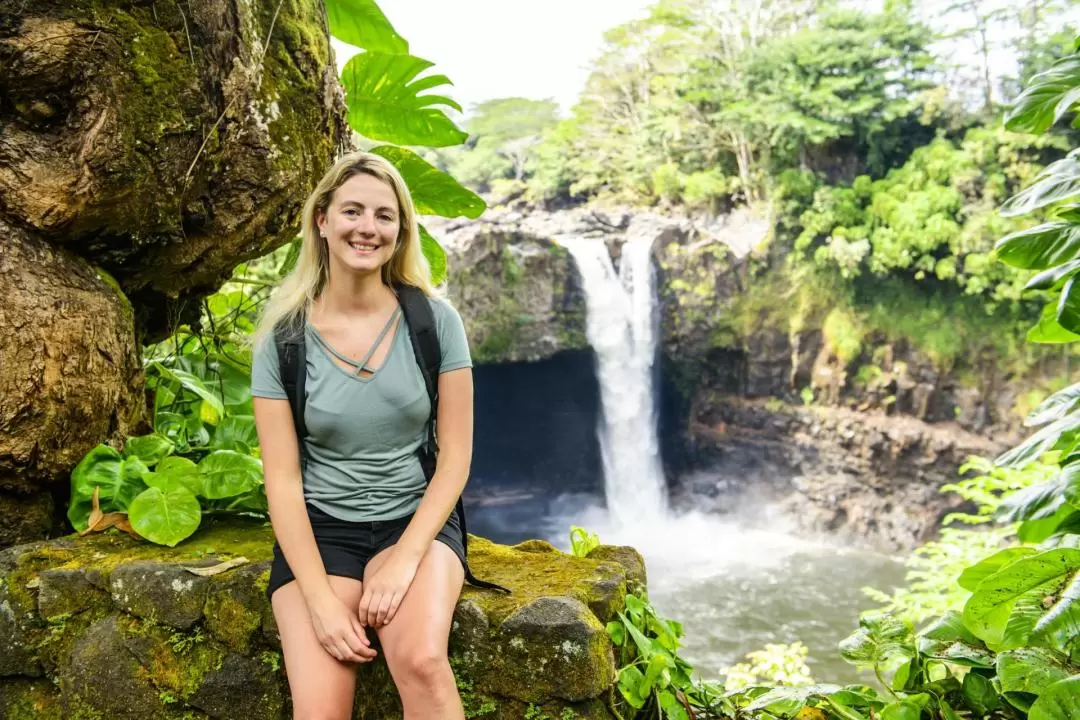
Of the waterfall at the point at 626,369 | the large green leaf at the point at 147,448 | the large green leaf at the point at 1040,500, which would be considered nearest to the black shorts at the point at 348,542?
the large green leaf at the point at 147,448

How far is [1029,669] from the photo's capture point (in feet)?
4.48

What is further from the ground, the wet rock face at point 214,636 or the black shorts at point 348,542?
the black shorts at point 348,542

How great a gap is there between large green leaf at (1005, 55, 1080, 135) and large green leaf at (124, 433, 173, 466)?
2.30m

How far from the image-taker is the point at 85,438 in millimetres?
2078

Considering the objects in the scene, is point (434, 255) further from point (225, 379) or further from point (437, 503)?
point (437, 503)

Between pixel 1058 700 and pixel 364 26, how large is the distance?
8.40 ft

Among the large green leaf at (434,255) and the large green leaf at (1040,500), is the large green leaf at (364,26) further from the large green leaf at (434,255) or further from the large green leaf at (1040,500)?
the large green leaf at (1040,500)

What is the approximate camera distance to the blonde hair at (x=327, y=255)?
171cm

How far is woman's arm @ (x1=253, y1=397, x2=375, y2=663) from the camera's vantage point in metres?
1.48

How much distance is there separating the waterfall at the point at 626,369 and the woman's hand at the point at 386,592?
12127 mm

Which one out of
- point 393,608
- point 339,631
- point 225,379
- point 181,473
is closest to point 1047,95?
point 393,608

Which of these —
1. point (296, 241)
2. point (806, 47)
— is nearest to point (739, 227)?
point (806, 47)

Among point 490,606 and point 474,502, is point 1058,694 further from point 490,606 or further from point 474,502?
point 474,502

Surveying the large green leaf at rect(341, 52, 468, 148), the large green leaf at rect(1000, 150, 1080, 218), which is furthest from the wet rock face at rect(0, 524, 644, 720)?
the large green leaf at rect(341, 52, 468, 148)
